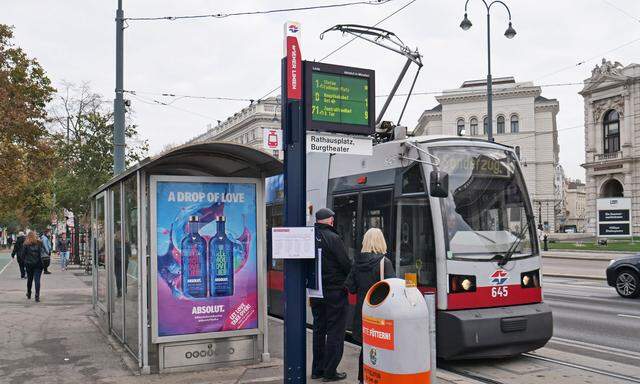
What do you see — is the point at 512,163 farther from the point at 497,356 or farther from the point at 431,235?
the point at 497,356

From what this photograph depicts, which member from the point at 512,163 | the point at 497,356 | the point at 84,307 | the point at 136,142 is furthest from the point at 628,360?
the point at 136,142

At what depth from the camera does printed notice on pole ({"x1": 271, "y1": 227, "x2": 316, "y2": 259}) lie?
17.2 ft

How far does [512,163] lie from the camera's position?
828 centimetres

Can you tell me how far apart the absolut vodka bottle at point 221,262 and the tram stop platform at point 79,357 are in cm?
91

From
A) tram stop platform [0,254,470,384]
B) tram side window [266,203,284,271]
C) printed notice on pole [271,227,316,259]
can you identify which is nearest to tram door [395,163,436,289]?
tram stop platform [0,254,470,384]

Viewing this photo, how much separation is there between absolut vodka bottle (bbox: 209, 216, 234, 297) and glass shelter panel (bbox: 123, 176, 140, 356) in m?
0.85

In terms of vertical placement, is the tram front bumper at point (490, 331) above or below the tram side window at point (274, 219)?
below

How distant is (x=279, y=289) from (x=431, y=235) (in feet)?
14.0

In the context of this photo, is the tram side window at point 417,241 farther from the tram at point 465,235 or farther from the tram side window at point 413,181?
the tram side window at point 413,181

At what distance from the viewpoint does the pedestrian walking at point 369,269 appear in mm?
5957

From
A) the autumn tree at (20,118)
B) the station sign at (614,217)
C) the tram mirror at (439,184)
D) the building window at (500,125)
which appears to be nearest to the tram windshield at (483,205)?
the tram mirror at (439,184)

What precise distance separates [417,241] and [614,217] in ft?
106

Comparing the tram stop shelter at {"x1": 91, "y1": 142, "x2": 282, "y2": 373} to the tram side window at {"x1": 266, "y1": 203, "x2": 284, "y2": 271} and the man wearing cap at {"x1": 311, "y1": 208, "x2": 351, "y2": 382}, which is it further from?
the tram side window at {"x1": 266, "y1": 203, "x2": 284, "y2": 271}

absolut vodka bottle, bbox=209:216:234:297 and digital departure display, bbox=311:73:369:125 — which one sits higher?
digital departure display, bbox=311:73:369:125
